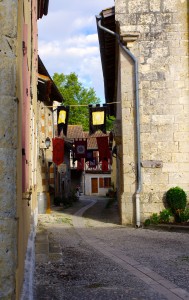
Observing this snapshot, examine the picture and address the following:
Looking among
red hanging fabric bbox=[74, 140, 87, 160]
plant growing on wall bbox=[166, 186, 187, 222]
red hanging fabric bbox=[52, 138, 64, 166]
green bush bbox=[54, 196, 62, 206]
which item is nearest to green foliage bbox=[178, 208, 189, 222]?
plant growing on wall bbox=[166, 186, 187, 222]

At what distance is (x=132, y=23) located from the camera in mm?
10805

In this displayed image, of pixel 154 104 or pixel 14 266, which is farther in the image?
pixel 154 104

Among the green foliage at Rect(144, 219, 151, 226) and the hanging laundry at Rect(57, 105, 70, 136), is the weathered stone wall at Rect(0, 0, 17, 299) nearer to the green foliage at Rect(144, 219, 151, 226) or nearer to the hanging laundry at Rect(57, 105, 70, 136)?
the green foliage at Rect(144, 219, 151, 226)

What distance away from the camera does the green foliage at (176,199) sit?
33.2 feet

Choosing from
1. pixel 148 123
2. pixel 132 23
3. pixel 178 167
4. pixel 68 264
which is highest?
pixel 132 23

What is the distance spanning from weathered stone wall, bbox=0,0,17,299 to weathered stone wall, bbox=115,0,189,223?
815 centimetres

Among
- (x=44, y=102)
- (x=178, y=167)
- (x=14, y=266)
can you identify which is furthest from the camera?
(x=44, y=102)

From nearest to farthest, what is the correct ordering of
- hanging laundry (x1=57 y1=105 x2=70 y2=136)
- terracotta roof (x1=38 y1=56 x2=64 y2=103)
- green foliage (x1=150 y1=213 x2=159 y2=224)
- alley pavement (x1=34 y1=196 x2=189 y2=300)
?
1. alley pavement (x1=34 y1=196 x2=189 y2=300)
2. green foliage (x1=150 y1=213 x2=159 y2=224)
3. hanging laundry (x1=57 y1=105 x2=70 y2=136)
4. terracotta roof (x1=38 y1=56 x2=64 y2=103)

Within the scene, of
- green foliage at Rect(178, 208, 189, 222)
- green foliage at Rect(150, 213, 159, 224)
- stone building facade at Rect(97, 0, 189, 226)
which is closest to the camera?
green foliage at Rect(178, 208, 189, 222)

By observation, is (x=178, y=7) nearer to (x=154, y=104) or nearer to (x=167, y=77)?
(x=167, y=77)

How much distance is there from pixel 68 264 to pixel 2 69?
376cm

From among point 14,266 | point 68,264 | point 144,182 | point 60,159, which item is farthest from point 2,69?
point 60,159

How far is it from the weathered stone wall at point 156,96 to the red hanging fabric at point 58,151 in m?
7.01

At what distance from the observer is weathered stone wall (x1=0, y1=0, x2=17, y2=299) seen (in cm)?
241
